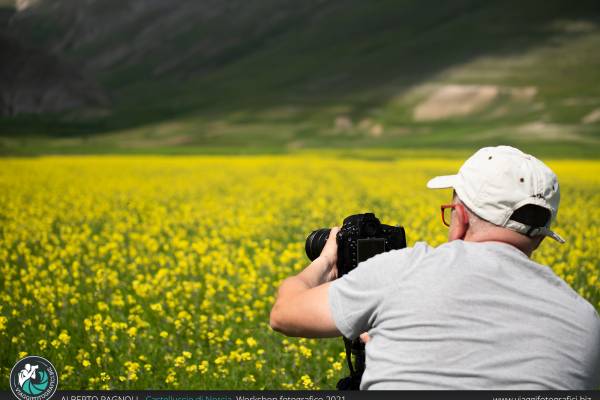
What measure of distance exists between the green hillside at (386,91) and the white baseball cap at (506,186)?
68399 millimetres

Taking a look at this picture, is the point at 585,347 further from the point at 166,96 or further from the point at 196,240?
the point at 166,96

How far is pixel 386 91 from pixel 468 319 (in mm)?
122652

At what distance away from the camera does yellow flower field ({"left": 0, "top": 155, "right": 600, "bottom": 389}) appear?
18.6ft

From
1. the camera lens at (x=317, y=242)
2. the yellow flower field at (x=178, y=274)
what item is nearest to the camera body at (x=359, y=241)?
the camera lens at (x=317, y=242)

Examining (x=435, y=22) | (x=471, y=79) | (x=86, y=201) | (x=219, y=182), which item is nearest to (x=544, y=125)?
(x=471, y=79)

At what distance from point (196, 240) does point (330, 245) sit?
313 inches

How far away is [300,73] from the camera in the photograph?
469 ft

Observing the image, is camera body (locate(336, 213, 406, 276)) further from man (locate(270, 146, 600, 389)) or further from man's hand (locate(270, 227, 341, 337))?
man (locate(270, 146, 600, 389))

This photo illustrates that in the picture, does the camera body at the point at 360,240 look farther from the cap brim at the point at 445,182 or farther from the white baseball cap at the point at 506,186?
the white baseball cap at the point at 506,186

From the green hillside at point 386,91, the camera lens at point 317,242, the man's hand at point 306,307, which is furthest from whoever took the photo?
the green hillside at point 386,91

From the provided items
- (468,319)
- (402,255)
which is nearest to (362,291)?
(402,255)

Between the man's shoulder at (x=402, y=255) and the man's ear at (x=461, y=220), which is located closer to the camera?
the man's shoulder at (x=402, y=255)

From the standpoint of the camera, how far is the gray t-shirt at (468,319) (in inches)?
88.5

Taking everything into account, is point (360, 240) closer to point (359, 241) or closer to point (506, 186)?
point (359, 241)
